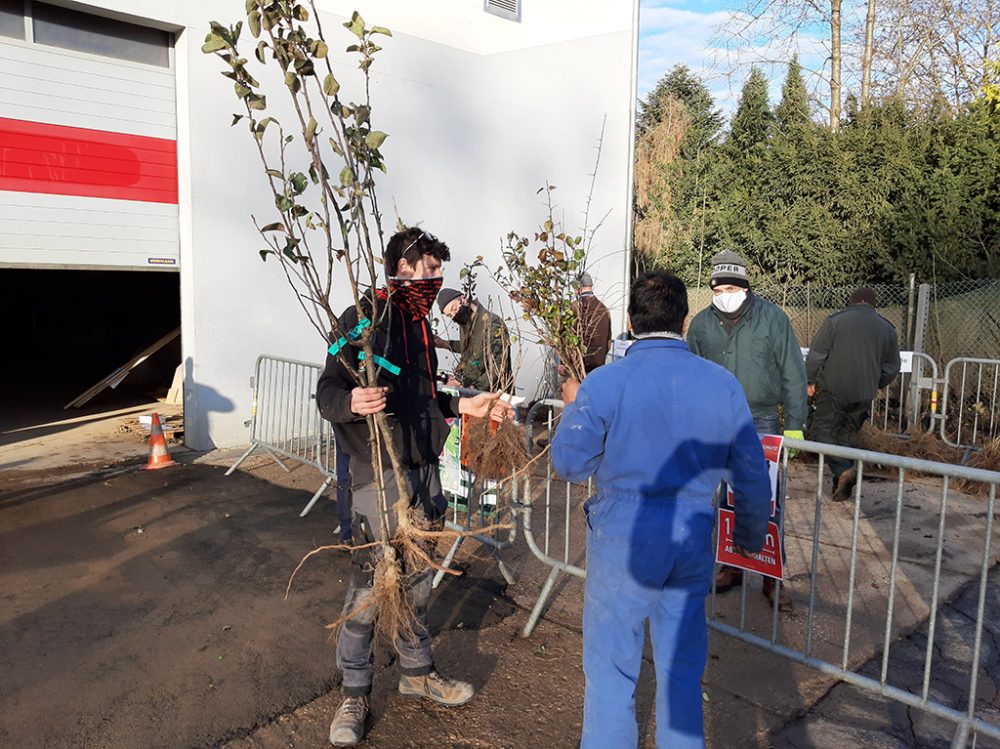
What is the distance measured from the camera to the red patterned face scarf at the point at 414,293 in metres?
3.11

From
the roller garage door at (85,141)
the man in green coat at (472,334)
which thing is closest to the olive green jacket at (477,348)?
the man in green coat at (472,334)

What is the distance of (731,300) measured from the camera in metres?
4.56

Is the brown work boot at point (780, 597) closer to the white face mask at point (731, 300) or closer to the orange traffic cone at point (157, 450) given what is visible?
the white face mask at point (731, 300)

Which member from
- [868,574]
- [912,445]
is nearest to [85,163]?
[868,574]

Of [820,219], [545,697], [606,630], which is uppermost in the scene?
[820,219]

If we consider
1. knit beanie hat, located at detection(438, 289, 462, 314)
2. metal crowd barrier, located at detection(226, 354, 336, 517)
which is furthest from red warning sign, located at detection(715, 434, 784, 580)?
metal crowd barrier, located at detection(226, 354, 336, 517)

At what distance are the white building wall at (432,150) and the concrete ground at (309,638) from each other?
2408mm

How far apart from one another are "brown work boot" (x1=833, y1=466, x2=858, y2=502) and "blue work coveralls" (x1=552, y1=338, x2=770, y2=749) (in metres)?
4.52

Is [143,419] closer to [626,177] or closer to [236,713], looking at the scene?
[236,713]

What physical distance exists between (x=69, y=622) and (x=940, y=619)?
4.89 meters

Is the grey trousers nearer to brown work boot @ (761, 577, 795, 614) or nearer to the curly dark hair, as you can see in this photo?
the curly dark hair

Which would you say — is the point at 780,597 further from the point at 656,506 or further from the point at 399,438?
the point at 399,438

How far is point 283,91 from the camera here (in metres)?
8.09

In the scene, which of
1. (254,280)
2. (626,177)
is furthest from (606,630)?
(626,177)
